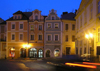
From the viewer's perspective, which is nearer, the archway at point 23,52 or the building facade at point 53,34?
the building facade at point 53,34

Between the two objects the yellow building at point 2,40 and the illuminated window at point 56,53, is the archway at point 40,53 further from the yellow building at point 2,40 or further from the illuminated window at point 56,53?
the yellow building at point 2,40

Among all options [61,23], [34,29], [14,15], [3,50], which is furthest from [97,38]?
[3,50]

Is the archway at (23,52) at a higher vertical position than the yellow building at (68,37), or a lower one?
lower

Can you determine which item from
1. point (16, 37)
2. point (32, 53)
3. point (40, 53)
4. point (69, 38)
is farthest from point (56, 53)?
point (16, 37)

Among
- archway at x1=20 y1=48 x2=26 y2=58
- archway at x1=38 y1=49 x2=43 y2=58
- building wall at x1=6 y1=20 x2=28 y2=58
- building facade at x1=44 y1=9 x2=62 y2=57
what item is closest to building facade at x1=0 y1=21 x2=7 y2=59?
building wall at x1=6 y1=20 x2=28 y2=58

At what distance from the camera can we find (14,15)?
1966 inches

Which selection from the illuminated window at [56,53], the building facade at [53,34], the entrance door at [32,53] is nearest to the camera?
the illuminated window at [56,53]

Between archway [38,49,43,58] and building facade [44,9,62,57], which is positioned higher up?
building facade [44,9,62,57]

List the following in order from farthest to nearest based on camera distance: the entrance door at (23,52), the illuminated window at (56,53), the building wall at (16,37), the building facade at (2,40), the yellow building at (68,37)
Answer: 1. the building facade at (2,40)
2. the building wall at (16,37)
3. the yellow building at (68,37)
4. the entrance door at (23,52)
5. the illuminated window at (56,53)

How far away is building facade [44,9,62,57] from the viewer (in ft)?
155

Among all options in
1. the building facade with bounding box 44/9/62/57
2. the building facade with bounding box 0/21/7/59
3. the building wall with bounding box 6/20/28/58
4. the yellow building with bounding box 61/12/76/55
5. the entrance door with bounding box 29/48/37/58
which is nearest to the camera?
the building facade with bounding box 44/9/62/57

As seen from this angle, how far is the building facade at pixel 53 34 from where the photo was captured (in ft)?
155

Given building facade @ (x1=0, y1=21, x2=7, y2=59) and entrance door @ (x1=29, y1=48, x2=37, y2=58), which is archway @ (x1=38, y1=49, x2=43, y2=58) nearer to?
entrance door @ (x1=29, y1=48, x2=37, y2=58)

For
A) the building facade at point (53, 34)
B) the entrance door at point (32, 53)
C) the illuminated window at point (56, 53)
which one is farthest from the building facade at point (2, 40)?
the illuminated window at point (56, 53)
